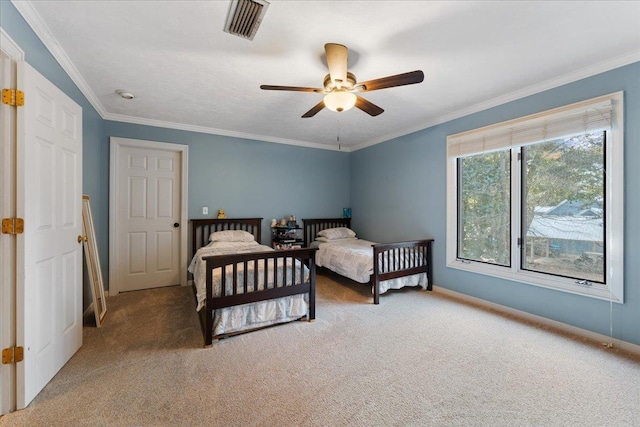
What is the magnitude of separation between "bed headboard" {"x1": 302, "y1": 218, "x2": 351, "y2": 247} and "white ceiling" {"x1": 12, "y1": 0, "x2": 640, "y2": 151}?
7.82ft

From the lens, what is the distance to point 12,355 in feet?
5.05

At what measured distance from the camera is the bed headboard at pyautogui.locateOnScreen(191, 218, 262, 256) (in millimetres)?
4090

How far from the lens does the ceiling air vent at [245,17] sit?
5.36ft

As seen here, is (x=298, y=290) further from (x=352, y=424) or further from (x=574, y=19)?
(x=574, y=19)

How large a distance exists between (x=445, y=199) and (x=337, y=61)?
100 inches

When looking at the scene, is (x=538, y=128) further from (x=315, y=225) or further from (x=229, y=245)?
(x=229, y=245)

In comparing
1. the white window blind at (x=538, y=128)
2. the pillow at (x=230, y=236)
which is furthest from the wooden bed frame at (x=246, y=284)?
the white window blind at (x=538, y=128)

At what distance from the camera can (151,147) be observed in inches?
151

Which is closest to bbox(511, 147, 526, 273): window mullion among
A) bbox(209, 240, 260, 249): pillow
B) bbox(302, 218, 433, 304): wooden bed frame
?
bbox(302, 218, 433, 304): wooden bed frame

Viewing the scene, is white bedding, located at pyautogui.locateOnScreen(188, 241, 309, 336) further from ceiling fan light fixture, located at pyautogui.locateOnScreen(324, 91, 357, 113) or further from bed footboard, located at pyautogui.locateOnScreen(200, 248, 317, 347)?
ceiling fan light fixture, located at pyautogui.locateOnScreen(324, 91, 357, 113)

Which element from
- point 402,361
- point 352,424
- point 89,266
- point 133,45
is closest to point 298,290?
point 402,361

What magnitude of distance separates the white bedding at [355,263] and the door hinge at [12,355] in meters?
3.04

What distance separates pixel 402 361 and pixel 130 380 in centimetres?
200

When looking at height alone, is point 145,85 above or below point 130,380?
above
